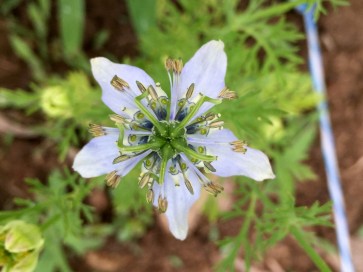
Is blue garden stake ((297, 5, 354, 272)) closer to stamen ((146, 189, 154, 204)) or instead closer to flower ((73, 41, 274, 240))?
flower ((73, 41, 274, 240))

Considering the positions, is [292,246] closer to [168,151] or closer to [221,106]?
[221,106]

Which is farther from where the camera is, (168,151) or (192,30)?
(192,30)

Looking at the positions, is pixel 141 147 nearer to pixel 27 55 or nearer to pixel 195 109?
pixel 195 109

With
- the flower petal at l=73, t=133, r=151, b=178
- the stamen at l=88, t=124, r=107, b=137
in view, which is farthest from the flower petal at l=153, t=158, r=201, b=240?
the stamen at l=88, t=124, r=107, b=137

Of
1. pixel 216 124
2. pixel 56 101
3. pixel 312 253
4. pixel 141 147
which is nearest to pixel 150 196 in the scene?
pixel 141 147

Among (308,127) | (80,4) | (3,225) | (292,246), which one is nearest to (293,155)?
(308,127)

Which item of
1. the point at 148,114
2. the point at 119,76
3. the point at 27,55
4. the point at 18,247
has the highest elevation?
the point at 27,55

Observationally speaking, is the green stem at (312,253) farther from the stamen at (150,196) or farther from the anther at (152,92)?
the anther at (152,92)
